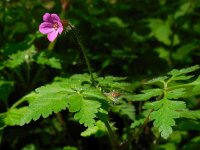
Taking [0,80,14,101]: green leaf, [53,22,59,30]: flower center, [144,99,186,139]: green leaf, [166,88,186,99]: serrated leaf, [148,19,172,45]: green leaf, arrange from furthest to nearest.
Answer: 1. [148,19,172,45]: green leaf
2. [0,80,14,101]: green leaf
3. [53,22,59,30]: flower center
4. [166,88,186,99]: serrated leaf
5. [144,99,186,139]: green leaf

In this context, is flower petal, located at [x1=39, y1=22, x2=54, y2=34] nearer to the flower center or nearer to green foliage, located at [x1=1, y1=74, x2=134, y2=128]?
the flower center

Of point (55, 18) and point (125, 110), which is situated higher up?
point (55, 18)

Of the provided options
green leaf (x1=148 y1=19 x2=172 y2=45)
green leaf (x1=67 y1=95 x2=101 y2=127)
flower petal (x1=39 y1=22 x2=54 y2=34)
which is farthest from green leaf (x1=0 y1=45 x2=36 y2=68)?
green leaf (x1=148 y1=19 x2=172 y2=45)

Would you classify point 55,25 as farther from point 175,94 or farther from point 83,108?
point 175,94

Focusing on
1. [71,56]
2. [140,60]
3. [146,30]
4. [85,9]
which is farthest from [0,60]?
[146,30]

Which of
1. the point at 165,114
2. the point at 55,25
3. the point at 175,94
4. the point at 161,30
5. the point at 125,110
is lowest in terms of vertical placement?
the point at 165,114

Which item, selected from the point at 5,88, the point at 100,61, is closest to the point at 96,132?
the point at 5,88
